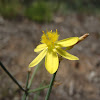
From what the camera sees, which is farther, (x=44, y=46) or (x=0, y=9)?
(x=0, y=9)

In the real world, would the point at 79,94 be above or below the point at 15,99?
below

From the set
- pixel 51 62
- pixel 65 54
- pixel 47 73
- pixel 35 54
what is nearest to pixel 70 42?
pixel 65 54

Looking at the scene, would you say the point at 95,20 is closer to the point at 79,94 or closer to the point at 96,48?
the point at 96,48

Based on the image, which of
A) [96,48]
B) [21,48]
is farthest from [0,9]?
[96,48]

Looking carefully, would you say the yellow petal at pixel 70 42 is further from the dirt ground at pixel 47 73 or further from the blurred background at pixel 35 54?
the dirt ground at pixel 47 73

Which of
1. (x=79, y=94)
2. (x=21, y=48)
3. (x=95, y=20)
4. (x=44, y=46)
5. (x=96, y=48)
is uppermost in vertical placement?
(x=44, y=46)

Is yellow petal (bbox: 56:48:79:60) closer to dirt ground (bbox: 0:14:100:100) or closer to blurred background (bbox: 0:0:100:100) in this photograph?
blurred background (bbox: 0:0:100:100)

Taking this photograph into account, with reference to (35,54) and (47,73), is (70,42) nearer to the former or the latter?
(47,73)
